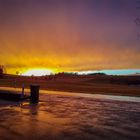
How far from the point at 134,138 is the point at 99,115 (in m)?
4.65

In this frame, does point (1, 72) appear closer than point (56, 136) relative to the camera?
No

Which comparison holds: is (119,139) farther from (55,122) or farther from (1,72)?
(1,72)

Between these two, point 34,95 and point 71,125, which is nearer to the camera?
point 71,125

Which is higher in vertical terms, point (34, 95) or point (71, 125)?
point (34, 95)

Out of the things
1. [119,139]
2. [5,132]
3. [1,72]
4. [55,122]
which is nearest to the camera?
[119,139]

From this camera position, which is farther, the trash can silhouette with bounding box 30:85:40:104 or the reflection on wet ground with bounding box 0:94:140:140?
the trash can silhouette with bounding box 30:85:40:104

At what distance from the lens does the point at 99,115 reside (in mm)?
13875

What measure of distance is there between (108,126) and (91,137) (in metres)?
1.93

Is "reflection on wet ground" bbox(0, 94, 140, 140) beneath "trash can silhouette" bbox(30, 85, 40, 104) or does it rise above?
beneath

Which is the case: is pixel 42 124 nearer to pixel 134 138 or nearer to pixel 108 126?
pixel 108 126

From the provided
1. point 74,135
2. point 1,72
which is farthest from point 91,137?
point 1,72

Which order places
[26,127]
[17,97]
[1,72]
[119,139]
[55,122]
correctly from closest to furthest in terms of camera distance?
[119,139], [26,127], [55,122], [17,97], [1,72]

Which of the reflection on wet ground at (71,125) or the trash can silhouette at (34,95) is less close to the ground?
the trash can silhouette at (34,95)

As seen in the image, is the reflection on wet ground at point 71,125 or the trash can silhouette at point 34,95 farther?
the trash can silhouette at point 34,95
